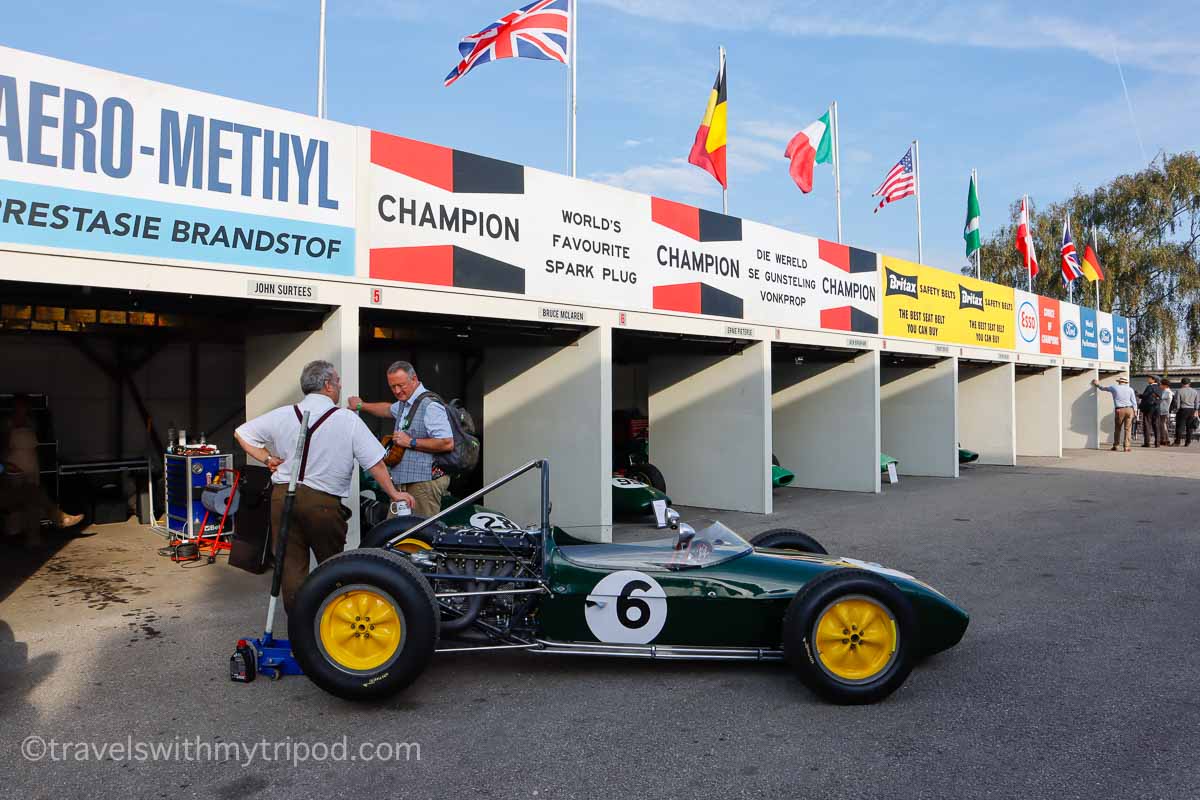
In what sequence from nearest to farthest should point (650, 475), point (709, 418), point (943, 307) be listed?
point (650, 475) < point (709, 418) < point (943, 307)

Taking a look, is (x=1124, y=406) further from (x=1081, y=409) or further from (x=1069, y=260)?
(x=1069, y=260)

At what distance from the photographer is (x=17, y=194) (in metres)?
5.43

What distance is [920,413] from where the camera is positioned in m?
16.6

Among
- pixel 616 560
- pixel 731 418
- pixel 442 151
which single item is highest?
pixel 442 151

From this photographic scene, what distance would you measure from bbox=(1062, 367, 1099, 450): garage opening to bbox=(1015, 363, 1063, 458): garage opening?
2.66 meters

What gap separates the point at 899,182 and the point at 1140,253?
24486 mm

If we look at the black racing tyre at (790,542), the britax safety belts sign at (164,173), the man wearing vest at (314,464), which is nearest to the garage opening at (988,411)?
the black racing tyre at (790,542)

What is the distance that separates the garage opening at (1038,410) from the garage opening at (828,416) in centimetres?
954

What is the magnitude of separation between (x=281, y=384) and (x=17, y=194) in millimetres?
2603

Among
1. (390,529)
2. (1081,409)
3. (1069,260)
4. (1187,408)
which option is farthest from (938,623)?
(1187,408)

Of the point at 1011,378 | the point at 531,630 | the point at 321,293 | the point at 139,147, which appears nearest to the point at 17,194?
the point at 139,147

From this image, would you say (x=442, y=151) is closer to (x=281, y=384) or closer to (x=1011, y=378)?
(x=281, y=384)

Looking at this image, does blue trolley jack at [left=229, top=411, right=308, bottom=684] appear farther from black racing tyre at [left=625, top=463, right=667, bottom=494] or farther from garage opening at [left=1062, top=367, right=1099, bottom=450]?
garage opening at [left=1062, top=367, right=1099, bottom=450]

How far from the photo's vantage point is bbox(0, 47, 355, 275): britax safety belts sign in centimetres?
549
